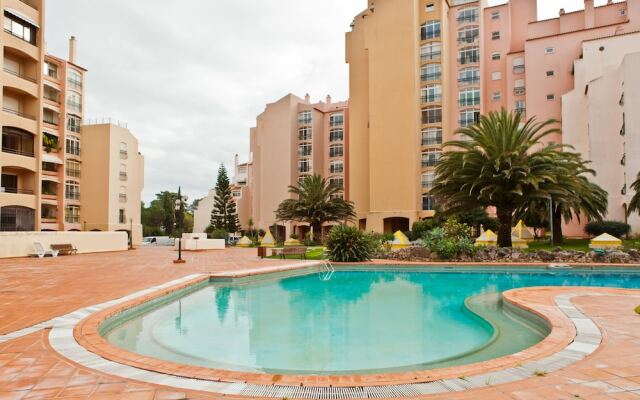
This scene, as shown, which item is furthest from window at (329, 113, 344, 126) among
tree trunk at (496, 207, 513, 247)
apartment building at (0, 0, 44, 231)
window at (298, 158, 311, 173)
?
tree trunk at (496, 207, 513, 247)

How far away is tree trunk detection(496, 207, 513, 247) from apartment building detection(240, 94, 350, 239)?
33.2m

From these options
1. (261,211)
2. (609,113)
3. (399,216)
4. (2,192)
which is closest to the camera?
(2,192)

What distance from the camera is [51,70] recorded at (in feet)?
132

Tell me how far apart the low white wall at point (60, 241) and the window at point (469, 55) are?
35.9 metres

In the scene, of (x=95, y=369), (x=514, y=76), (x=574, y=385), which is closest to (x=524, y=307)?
(x=574, y=385)

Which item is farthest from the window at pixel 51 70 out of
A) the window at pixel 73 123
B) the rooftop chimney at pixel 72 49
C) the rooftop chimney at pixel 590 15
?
the rooftop chimney at pixel 590 15

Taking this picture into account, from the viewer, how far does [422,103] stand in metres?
43.6

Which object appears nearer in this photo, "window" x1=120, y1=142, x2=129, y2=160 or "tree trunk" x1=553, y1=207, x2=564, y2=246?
"tree trunk" x1=553, y1=207, x2=564, y2=246

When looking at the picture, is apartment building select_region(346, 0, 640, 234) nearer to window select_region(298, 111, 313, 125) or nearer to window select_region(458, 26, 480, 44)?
window select_region(458, 26, 480, 44)

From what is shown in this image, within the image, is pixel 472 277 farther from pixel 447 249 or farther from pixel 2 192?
pixel 2 192

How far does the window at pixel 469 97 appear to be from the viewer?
142ft

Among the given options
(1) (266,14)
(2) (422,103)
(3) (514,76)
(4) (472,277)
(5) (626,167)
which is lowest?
(4) (472,277)

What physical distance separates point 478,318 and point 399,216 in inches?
1367

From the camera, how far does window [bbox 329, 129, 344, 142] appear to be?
55.0 metres
